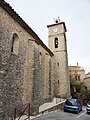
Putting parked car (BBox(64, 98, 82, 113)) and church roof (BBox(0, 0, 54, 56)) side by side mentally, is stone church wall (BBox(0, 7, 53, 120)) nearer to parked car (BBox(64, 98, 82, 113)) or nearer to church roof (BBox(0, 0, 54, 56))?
church roof (BBox(0, 0, 54, 56))

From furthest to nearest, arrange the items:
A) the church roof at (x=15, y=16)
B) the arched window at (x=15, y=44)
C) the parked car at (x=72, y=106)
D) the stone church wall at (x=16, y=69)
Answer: the parked car at (x=72, y=106)
the arched window at (x=15, y=44)
the church roof at (x=15, y=16)
the stone church wall at (x=16, y=69)

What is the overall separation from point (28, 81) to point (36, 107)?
215 cm

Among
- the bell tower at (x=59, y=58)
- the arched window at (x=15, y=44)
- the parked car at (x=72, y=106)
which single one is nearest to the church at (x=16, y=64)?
the arched window at (x=15, y=44)

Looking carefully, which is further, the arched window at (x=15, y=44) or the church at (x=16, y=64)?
the arched window at (x=15, y=44)

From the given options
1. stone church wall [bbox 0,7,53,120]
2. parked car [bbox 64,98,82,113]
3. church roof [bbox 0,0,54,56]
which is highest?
church roof [bbox 0,0,54,56]

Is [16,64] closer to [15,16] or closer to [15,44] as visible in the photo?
[15,44]

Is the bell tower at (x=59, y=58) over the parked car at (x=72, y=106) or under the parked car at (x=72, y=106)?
over

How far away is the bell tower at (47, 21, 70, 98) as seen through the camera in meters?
20.8

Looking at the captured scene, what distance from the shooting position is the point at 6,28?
8781 millimetres

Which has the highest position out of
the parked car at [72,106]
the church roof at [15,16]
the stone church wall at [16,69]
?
the church roof at [15,16]

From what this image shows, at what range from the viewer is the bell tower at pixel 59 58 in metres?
20.8

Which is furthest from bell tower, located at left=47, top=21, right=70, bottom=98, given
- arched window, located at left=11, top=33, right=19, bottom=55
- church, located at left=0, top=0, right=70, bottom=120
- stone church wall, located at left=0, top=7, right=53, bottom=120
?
arched window, located at left=11, top=33, right=19, bottom=55

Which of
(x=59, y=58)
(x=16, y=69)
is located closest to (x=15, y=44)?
(x=16, y=69)

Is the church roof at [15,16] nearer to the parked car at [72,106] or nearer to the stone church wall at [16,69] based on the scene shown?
the stone church wall at [16,69]
